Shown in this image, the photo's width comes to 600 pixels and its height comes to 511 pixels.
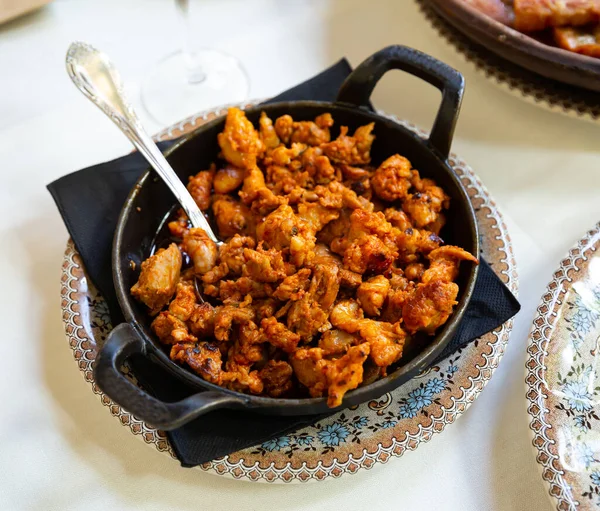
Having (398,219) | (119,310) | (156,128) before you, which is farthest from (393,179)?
(156,128)

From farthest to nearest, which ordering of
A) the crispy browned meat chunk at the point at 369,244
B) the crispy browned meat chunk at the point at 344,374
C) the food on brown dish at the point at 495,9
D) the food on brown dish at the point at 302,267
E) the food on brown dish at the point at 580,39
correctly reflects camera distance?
the food on brown dish at the point at 495,9, the food on brown dish at the point at 580,39, the crispy browned meat chunk at the point at 369,244, the food on brown dish at the point at 302,267, the crispy browned meat chunk at the point at 344,374

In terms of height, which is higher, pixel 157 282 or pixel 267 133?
pixel 267 133

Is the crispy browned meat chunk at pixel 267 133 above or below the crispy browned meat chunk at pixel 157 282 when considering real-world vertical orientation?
above

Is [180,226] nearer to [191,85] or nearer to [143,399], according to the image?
[143,399]

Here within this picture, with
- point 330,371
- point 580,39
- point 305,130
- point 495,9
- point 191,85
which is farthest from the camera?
point 191,85

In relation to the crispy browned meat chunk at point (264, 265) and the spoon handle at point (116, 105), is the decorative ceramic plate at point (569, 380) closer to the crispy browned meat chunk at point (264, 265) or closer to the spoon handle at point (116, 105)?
the crispy browned meat chunk at point (264, 265)

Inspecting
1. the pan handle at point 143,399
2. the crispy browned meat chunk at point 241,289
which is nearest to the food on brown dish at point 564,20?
the crispy browned meat chunk at point 241,289
